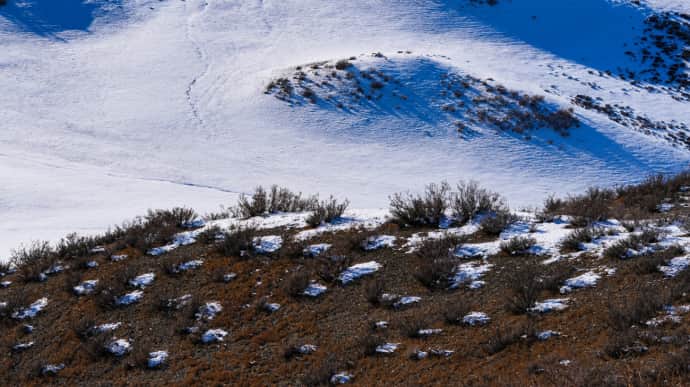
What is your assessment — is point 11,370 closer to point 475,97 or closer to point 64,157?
point 64,157

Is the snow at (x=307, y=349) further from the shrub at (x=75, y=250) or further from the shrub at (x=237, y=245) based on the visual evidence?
the shrub at (x=75, y=250)

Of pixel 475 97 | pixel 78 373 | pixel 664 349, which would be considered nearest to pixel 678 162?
pixel 475 97

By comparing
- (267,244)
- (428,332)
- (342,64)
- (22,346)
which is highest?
(342,64)

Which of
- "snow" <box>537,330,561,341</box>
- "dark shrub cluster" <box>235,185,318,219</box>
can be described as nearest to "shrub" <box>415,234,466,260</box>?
"snow" <box>537,330,561,341</box>

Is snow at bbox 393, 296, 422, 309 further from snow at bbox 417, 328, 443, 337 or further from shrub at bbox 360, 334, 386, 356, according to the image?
shrub at bbox 360, 334, 386, 356

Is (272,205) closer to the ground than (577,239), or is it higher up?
closer to the ground

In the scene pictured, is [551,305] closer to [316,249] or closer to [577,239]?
[577,239]

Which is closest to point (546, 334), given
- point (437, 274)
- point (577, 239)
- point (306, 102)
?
point (437, 274)
